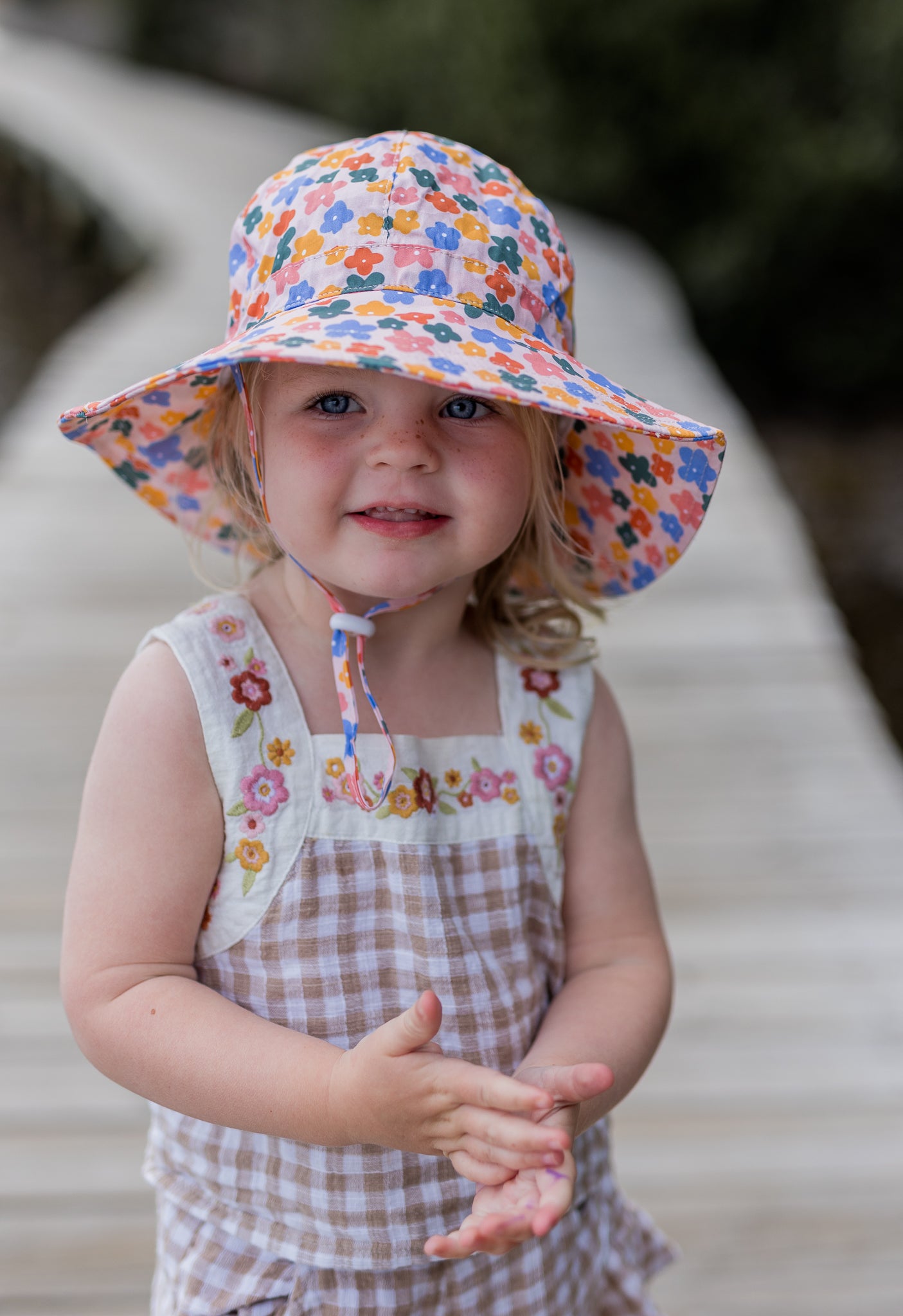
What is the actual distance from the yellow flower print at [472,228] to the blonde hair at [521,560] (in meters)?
0.18

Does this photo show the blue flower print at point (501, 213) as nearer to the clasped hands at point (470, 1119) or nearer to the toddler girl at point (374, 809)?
the toddler girl at point (374, 809)

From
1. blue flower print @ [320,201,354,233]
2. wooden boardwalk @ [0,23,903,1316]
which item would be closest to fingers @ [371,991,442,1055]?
blue flower print @ [320,201,354,233]

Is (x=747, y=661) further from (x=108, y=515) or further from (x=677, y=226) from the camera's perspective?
(x=677, y=226)

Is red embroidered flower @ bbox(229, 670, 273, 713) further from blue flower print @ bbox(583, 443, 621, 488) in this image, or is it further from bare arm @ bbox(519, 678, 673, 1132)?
blue flower print @ bbox(583, 443, 621, 488)

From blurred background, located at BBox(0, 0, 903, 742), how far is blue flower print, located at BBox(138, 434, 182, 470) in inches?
243

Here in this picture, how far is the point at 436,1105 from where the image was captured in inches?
40.6

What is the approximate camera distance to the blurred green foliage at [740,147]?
26.3 feet

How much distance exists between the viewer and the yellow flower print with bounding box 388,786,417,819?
125 centimetres

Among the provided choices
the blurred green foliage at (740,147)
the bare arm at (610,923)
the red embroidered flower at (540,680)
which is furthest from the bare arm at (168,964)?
the blurred green foliage at (740,147)

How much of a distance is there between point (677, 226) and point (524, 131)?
1151 mm

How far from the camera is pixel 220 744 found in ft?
3.95

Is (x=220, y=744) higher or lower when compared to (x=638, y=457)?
lower

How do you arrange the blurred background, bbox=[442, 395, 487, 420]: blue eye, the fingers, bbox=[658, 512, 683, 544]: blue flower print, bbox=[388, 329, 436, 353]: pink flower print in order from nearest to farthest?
the fingers < bbox=[388, 329, 436, 353]: pink flower print < bbox=[442, 395, 487, 420]: blue eye < bbox=[658, 512, 683, 544]: blue flower print < the blurred background

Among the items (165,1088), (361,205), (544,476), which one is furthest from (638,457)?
(165,1088)
